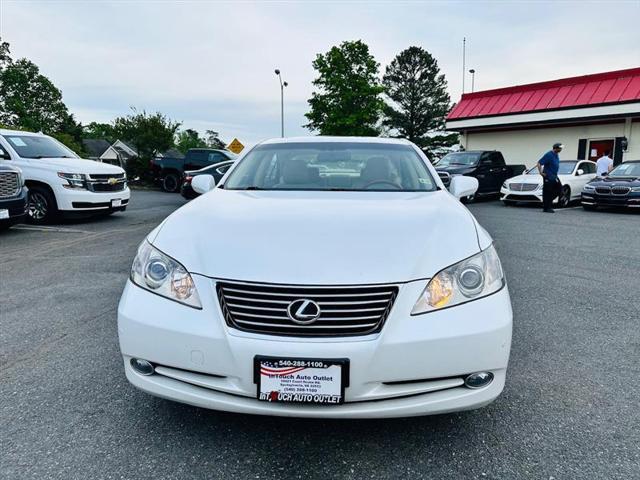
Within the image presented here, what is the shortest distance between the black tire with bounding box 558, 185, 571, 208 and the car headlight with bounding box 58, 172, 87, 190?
40.9 ft

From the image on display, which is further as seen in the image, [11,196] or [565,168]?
[565,168]

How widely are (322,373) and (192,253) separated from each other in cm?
78

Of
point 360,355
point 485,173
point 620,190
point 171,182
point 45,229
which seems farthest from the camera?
point 171,182

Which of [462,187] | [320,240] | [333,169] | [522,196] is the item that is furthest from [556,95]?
[320,240]

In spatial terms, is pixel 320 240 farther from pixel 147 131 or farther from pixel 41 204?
pixel 147 131

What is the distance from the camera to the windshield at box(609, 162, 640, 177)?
13.2 metres

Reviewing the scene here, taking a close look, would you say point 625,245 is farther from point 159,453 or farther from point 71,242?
point 71,242

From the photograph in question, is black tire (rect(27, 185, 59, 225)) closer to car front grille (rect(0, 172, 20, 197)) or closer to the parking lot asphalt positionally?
car front grille (rect(0, 172, 20, 197))

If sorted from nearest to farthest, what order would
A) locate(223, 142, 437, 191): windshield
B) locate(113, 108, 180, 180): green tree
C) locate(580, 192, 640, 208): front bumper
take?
locate(223, 142, 437, 191): windshield
locate(580, 192, 640, 208): front bumper
locate(113, 108, 180, 180): green tree

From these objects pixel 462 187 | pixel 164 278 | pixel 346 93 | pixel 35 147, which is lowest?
pixel 164 278

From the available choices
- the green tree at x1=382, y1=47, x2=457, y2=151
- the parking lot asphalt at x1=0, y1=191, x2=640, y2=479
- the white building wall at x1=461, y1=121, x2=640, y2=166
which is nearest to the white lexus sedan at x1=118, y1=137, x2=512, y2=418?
the parking lot asphalt at x1=0, y1=191, x2=640, y2=479

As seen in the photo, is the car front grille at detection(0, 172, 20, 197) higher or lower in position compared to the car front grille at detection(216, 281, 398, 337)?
higher

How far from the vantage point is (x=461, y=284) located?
2066 millimetres

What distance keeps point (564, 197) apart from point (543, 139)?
841 cm
